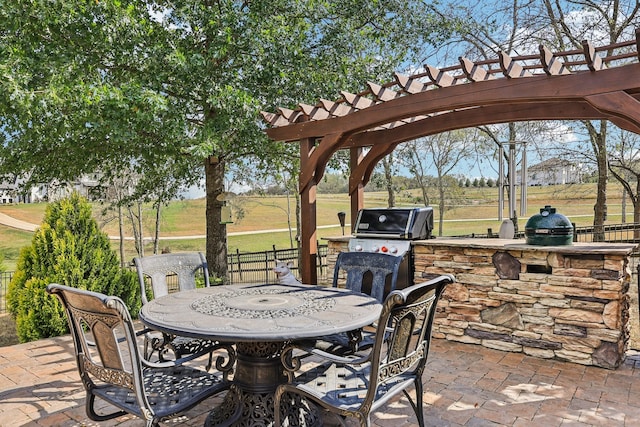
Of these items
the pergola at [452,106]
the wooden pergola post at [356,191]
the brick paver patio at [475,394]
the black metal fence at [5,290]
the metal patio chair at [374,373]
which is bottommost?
the black metal fence at [5,290]

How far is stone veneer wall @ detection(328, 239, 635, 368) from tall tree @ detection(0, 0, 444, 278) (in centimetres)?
322

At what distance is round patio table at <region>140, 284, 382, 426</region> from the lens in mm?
2018

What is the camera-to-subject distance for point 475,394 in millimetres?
2912

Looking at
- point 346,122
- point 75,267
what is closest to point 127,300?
point 75,267

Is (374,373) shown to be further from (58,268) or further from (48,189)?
(48,189)

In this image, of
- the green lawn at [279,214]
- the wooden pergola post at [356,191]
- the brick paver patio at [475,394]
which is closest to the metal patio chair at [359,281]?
the brick paver patio at [475,394]

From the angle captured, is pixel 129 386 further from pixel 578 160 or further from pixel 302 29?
pixel 578 160

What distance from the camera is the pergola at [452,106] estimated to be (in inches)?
109

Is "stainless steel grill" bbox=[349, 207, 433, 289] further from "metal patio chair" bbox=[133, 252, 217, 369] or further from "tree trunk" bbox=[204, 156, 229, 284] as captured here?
"tree trunk" bbox=[204, 156, 229, 284]

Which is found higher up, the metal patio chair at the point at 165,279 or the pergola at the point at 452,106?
the pergola at the point at 452,106

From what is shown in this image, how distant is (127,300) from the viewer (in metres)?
5.06

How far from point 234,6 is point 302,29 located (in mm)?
1011

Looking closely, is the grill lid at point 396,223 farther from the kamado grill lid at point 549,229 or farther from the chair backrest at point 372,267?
the chair backrest at point 372,267

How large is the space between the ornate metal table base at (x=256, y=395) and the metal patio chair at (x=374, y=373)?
0.04 feet
